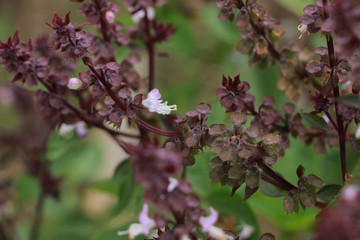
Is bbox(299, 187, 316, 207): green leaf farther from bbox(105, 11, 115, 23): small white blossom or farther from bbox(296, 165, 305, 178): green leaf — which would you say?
bbox(105, 11, 115, 23): small white blossom

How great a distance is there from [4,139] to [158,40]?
0.83 meters

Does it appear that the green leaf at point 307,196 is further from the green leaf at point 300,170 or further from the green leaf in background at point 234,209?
the green leaf in background at point 234,209

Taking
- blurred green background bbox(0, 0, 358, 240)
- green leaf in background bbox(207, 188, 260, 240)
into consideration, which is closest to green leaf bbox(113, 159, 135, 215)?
blurred green background bbox(0, 0, 358, 240)

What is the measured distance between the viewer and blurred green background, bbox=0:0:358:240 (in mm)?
1093

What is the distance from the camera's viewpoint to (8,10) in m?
2.71

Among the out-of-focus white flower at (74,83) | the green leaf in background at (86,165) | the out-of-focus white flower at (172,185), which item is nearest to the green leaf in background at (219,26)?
the green leaf in background at (86,165)

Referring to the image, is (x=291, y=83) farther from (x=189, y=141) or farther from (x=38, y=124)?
(x=38, y=124)

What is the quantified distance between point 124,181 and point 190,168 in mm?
179

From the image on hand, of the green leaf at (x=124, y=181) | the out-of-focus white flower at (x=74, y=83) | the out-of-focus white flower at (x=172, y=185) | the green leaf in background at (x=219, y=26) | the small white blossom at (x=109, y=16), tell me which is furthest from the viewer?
the green leaf in background at (x=219, y=26)

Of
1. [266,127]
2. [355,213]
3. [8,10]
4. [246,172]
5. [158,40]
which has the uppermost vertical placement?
[8,10]

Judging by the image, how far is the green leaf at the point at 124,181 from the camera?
104 centimetres

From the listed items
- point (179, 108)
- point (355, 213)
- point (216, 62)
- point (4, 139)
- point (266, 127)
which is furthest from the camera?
point (216, 62)

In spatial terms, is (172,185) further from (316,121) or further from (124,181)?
(124,181)

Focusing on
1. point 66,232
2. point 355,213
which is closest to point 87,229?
point 66,232
